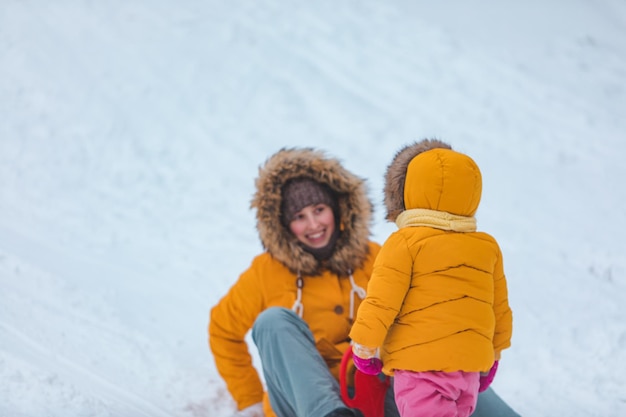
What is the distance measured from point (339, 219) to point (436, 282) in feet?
3.61

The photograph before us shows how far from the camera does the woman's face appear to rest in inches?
114

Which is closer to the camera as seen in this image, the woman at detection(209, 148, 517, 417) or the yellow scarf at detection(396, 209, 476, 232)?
the yellow scarf at detection(396, 209, 476, 232)

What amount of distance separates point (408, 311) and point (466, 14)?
19.3 feet

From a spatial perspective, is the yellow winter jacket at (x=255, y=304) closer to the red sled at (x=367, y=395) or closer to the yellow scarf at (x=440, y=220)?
the red sled at (x=367, y=395)

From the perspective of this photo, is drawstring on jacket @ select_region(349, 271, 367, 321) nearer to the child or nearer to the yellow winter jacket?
the yellow winter jacket

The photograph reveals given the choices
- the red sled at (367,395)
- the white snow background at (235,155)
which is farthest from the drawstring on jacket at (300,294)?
the white snow background at (235,155)

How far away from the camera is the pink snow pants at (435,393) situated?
1.91 metres

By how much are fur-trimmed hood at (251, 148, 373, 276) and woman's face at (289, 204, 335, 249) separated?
4 cm

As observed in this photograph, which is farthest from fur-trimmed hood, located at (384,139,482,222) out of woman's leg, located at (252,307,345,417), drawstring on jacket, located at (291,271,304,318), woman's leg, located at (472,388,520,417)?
drawstring on jacket, located at (291,271,304,318)

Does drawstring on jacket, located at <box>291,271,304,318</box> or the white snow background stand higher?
the white snow background

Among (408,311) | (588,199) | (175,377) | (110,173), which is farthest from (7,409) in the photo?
(588,199)

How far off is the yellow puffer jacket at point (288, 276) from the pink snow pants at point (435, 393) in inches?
33.8

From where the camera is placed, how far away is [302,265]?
2.85m

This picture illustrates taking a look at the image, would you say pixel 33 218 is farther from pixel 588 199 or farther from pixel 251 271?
pixel 588 199
